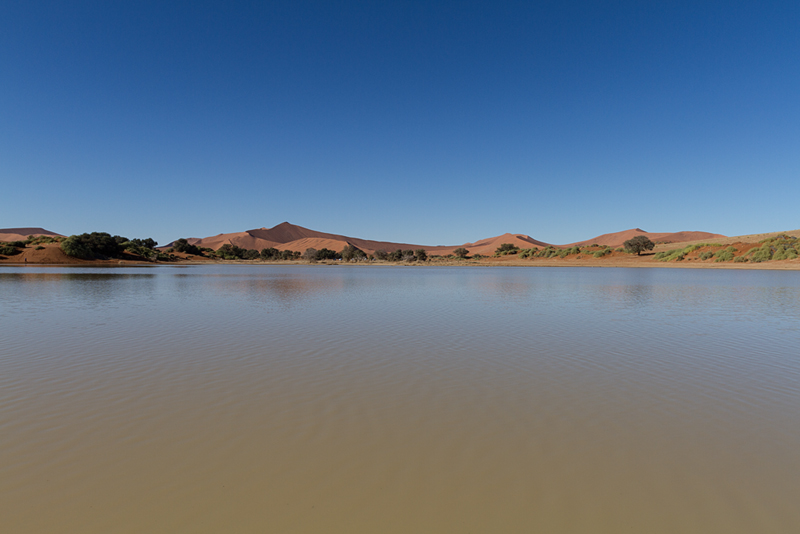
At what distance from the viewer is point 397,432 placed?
5105mm

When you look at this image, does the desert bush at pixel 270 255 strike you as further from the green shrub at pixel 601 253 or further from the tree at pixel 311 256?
the green shrub at pixel 601 253

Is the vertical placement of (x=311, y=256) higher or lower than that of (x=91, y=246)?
lower

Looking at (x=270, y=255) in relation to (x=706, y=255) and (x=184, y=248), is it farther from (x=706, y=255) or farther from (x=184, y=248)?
(x=706, y=255)

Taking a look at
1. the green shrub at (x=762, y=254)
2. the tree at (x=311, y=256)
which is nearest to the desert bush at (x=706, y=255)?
the green shrub at (x=762, y=254)

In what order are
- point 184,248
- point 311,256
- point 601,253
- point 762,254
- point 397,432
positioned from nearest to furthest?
point 397,432, point 762,254, point 601,253, point 311,256, point 184,248

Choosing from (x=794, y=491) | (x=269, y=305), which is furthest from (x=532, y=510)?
(x=269, y=305)

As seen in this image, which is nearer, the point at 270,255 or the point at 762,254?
the point at 762,254

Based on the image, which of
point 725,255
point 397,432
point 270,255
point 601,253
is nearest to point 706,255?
point 725,255

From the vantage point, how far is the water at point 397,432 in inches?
140

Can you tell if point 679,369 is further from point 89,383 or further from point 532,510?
point 89,383

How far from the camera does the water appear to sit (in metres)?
3.54

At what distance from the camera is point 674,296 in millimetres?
22422

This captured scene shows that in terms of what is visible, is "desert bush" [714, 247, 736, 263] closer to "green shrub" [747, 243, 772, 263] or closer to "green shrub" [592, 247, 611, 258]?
"green shrub" [747, 243, 772, 263]

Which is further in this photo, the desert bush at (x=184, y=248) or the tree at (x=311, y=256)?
the desert bush at (x=184, y=248)
